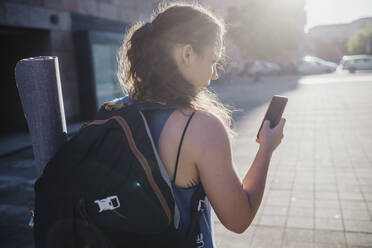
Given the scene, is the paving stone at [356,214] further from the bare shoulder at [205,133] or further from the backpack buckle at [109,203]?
the backpack buckle at [109,203]

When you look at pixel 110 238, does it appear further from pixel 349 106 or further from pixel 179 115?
pixel 349 106

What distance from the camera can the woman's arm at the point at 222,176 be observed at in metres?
1.08

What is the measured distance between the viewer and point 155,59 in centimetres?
126

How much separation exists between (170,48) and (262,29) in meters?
39.3

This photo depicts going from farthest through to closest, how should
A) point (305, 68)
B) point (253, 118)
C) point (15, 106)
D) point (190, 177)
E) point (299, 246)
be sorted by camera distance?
point (305, 68)
point (15, 106)
point (253, 118)
point (299, 246)
point (190, 177)

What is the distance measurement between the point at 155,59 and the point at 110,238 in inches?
24.6

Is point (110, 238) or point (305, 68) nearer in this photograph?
point (110, 238)

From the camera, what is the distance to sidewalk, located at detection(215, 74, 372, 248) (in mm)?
3266

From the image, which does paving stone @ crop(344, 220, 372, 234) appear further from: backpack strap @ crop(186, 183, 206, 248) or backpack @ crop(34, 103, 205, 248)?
backpack @ crop(34, 103, 205, 248)

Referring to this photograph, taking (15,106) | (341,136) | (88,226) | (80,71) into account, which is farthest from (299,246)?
(15,106)

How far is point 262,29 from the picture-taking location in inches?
1506

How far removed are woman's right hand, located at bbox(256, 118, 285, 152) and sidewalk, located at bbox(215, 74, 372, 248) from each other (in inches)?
78.8

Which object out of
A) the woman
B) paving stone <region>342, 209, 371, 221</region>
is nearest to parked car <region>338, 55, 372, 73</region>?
paving stone <region>342, 209, 371, 221</region>

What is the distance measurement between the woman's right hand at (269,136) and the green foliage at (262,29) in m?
38.0
